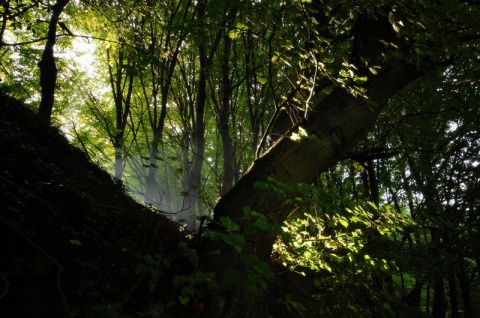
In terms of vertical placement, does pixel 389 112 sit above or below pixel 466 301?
above

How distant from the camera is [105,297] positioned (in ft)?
6.49

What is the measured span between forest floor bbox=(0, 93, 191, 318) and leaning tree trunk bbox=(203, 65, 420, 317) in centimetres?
58

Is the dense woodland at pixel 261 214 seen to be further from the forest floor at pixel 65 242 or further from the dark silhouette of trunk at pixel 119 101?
the dark silhouette of trunk at pixel 119 101

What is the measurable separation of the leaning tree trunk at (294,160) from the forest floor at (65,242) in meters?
0.58

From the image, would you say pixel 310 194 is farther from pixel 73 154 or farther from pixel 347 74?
pixel 73 154

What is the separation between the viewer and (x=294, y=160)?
3.08 metres

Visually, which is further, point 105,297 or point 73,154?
point 73,154

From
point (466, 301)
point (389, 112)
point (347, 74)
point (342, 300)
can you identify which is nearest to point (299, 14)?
point (347, 74)

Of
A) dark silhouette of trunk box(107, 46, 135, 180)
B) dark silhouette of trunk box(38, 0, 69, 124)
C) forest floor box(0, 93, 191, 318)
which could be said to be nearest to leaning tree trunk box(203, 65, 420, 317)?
forest floor box(0, 93, 191, 318)

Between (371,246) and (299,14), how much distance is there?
2.47 m

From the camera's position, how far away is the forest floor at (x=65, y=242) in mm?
1681

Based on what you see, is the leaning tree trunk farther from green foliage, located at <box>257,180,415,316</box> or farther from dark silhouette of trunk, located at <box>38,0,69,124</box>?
dark silhouette of trunk, located at <box>38,0,69,124</box>

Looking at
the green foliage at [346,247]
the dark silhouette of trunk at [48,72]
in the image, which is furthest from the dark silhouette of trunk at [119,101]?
the green foliage at [346,247]

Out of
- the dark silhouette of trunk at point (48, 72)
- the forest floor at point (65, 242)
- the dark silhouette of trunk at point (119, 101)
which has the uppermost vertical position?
the dark silhouette of trunk at point (119, 101)
